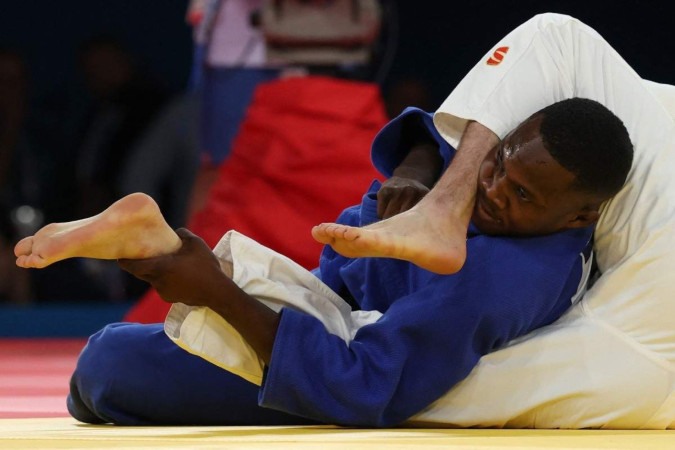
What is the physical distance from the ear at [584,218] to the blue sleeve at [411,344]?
69 mm

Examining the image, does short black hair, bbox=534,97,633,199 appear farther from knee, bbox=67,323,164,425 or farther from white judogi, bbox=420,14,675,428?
knee, bbox=67,323,164,425

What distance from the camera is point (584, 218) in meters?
2.12

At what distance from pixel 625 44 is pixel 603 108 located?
178 inches

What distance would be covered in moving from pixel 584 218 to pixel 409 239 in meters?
0.33

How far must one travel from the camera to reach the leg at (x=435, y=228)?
1910 millimetres

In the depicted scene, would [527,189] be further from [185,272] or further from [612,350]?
[185,272]

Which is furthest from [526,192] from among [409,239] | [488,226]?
[409,239]

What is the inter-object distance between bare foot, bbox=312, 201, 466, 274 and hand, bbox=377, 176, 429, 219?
12cm

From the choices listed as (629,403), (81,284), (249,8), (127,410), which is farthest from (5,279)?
(629,403)

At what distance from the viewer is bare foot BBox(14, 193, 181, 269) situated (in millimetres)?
1892

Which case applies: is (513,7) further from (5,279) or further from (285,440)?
(285,440)

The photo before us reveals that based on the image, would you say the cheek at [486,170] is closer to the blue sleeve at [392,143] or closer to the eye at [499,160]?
the eye at [499,160]

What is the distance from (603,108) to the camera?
2.09 m

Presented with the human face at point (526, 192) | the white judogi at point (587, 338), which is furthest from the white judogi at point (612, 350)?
the human face at point (526, 192)
